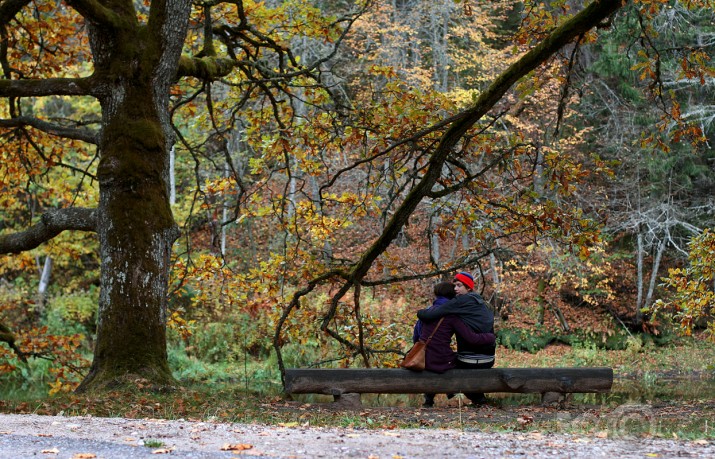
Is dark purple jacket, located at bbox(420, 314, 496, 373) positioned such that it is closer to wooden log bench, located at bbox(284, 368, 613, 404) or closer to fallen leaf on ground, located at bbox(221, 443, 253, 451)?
wooden log bench, located at bbox(284, 368, 613, 404)

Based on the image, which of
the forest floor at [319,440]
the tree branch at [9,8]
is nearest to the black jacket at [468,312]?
the forest floor at [319,440]

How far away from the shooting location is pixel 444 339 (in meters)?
9.34

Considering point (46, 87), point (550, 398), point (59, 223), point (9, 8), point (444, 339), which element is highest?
point (9, 8)

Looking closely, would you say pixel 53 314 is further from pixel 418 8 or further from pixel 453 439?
pixel 453 439

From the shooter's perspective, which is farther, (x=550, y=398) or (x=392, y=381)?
(x=550, y=398)

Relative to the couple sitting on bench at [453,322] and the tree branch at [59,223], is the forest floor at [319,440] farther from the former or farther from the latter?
the tree branch at [59,223]

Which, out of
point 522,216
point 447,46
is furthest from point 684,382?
point 447,46

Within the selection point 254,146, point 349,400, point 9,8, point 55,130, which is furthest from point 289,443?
point 254,146

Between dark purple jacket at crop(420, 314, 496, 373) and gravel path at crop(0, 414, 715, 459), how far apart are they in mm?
2988

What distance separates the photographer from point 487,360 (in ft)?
31.6

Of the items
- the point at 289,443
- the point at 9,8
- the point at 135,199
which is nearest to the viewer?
the point at 289,443

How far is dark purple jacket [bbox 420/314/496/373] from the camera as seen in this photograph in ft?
30.7

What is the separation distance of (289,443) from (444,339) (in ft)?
13.9

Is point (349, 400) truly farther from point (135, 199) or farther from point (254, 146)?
point (254, 146)
